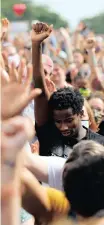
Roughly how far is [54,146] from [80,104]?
1.10 feet

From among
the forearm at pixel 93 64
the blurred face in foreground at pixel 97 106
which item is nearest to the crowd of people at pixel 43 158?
the blurred face in foreground at pixel 97 106

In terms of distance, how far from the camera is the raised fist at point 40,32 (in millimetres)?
3941

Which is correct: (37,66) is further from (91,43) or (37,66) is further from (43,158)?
(91,43)

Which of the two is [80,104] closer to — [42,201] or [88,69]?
[42,201]

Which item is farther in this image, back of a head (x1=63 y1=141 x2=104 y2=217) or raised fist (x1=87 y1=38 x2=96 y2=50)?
raised fist (x1=87 y1=38 x2=96 y2=50)

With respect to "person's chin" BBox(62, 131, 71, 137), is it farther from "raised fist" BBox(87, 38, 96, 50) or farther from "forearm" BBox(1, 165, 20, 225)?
"raised fist" BBox(87, 38, 96, 50)

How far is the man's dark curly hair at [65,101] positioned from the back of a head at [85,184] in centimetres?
153

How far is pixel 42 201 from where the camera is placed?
Answer: 2373mm

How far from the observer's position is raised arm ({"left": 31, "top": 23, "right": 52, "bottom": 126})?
3.88m

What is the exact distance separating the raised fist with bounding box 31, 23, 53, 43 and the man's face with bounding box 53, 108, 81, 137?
42 cm

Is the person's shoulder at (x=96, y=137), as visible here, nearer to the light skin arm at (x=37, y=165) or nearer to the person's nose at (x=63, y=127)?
the person's nose at (x=63, y=127)

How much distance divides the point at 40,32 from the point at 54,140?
63cm

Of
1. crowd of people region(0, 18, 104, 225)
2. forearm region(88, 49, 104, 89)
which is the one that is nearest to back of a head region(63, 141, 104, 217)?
crowd of people region(0, 18, 104, 225)

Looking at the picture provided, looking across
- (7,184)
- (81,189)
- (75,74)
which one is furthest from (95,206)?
(75,74)
